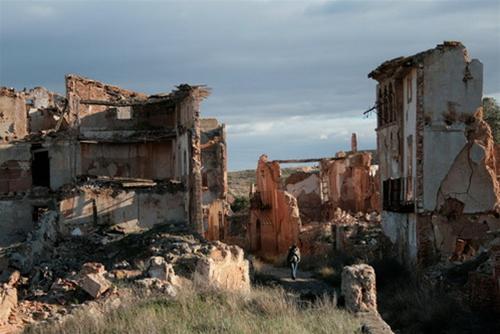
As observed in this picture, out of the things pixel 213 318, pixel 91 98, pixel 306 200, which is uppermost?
pixel 91 98

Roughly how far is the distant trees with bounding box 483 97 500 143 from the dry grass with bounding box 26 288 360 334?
1201 inches

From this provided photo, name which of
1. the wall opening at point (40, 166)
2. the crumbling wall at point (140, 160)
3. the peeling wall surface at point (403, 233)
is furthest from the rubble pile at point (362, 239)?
the wall opening at point (40, 166)

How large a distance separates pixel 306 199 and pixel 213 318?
3298cm

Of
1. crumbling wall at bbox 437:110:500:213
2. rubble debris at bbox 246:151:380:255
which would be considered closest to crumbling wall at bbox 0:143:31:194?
rubble debris at bbox 246:151:380:255

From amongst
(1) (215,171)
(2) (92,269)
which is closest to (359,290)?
(2) (92,269)

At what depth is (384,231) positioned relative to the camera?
29016mm

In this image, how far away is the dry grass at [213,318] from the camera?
1040 centimetres

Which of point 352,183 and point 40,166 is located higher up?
point 40,166

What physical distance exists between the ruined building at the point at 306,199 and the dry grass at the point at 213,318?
20.0m

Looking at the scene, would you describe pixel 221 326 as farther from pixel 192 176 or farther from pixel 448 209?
pixel 192 176

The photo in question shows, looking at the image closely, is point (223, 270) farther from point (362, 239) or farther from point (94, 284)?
point (362, 239)

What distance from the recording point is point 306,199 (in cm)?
4366

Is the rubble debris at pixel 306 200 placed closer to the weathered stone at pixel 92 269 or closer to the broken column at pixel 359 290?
the weathered stone at pixel 92 269

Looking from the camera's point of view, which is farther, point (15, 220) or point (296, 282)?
point (15, 220)
